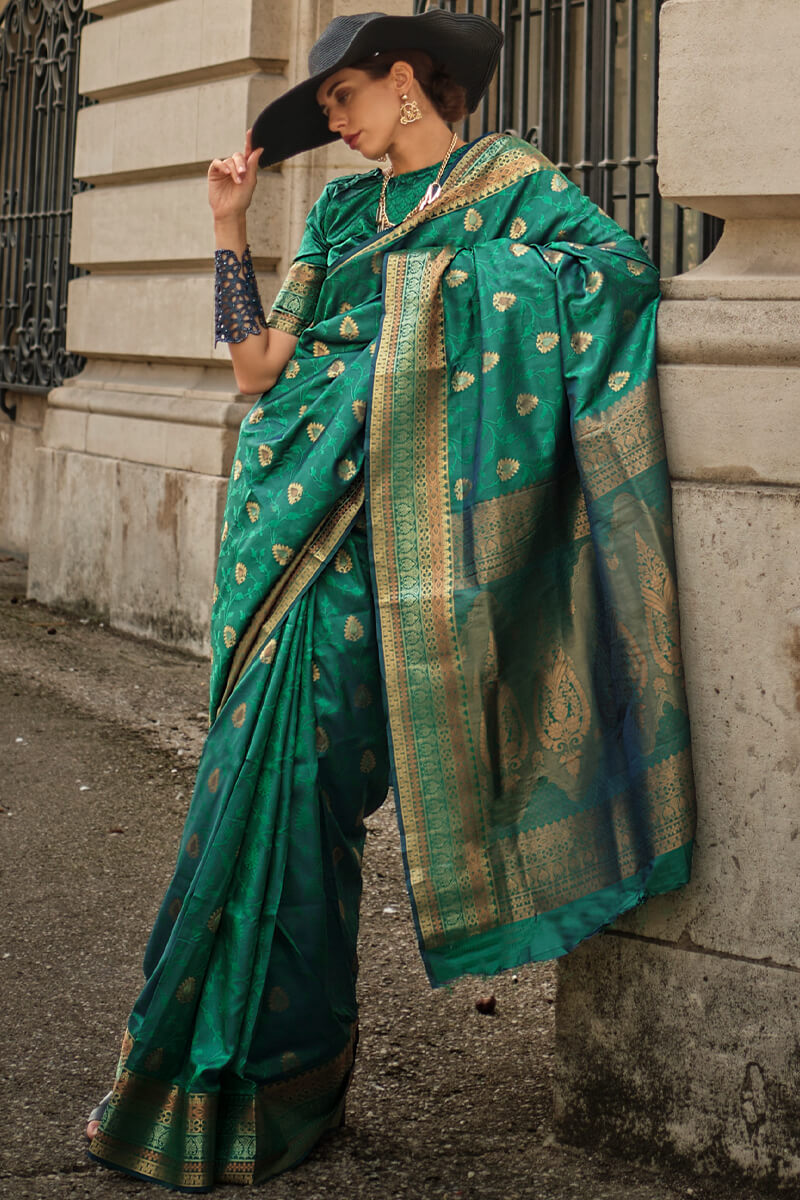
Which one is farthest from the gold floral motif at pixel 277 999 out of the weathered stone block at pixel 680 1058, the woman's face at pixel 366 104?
the woman's face at pixel 366 104

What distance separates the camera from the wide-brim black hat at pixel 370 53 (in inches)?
101

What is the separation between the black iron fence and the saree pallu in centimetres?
266

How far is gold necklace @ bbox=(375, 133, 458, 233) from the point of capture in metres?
2.58

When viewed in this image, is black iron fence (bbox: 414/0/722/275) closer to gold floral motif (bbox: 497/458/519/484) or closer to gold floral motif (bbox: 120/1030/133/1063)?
gold floral motif (bbox: 497/458/519/484)

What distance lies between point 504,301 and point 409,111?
17.6 inches

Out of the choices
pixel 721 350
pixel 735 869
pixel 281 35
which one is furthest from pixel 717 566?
pixel 281 35

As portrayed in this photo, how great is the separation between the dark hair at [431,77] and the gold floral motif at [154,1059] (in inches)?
66.7

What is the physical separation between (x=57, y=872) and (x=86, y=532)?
366cm

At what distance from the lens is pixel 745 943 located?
2.47m

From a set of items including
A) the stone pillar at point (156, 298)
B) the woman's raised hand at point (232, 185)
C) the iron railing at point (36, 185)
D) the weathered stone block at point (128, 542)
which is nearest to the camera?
the woman's raised hand at point (232, 185)

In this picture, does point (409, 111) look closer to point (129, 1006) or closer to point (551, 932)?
point (551, 932)

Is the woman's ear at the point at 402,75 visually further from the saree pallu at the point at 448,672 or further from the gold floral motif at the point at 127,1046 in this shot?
the gold floral motif at the point at 127,1046

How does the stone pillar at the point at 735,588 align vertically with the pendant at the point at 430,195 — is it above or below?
below

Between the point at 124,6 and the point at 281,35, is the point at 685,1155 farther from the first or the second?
the point at 124,6
